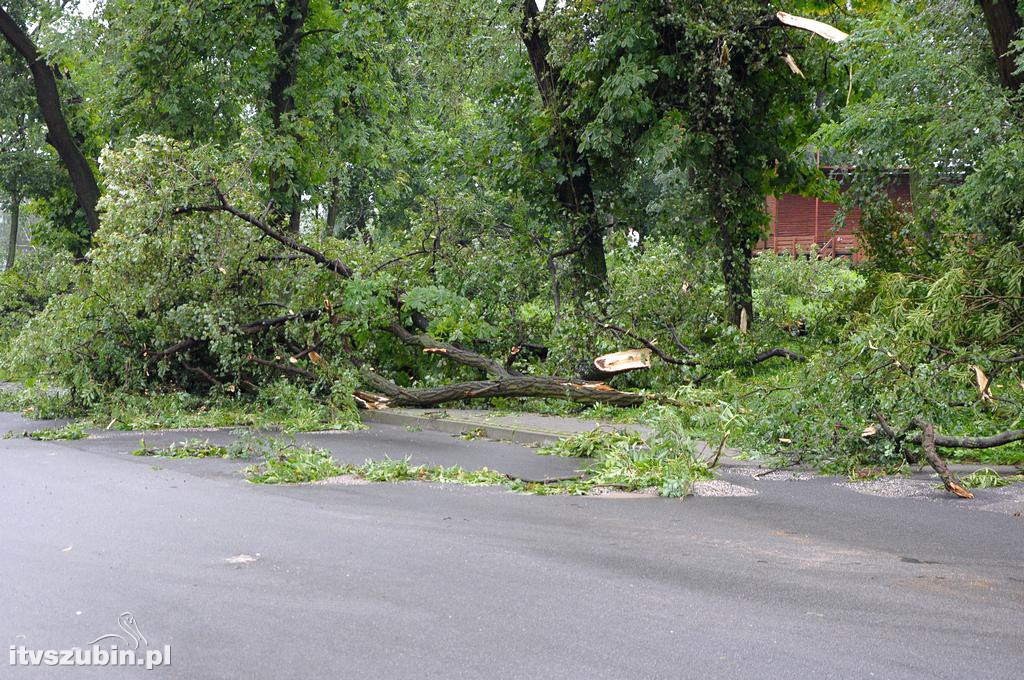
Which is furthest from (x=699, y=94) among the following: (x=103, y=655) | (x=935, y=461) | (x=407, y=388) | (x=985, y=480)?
(x=103, y=655)

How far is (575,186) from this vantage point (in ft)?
55.1

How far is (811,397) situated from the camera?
9602 mm

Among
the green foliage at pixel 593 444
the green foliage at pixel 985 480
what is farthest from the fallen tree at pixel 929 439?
the green foliage at pixel 593 444

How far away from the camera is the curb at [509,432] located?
8672 mm

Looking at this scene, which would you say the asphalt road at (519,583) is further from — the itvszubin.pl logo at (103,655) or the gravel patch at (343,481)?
Result: the gravel patch at (343,481)

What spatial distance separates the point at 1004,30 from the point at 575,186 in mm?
7240

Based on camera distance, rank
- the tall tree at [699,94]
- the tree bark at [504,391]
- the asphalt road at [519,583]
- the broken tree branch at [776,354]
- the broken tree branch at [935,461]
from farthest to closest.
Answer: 1. the tall tree at [699,94]
2. the broken tree branch at [776,354]
3. the tree bark at [504,391]
4. the broken tree branch at [935,461]
5. the asphalt road at [519,583]

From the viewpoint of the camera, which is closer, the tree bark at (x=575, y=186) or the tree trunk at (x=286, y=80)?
the tree bark at (x=575, y=186)

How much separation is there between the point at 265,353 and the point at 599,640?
11044 mm

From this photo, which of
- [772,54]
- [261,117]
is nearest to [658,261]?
[772,54]

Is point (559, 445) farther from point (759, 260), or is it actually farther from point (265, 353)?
point (759, 260)

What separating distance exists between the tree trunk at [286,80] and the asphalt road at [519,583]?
51.0 ft

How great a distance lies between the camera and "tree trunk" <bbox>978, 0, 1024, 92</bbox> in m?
11.1

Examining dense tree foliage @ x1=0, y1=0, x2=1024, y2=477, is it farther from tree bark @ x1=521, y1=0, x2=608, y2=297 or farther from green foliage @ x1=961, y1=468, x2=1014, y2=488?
green foliage @ x1=961, y1=468, x2=1014, y2=488
